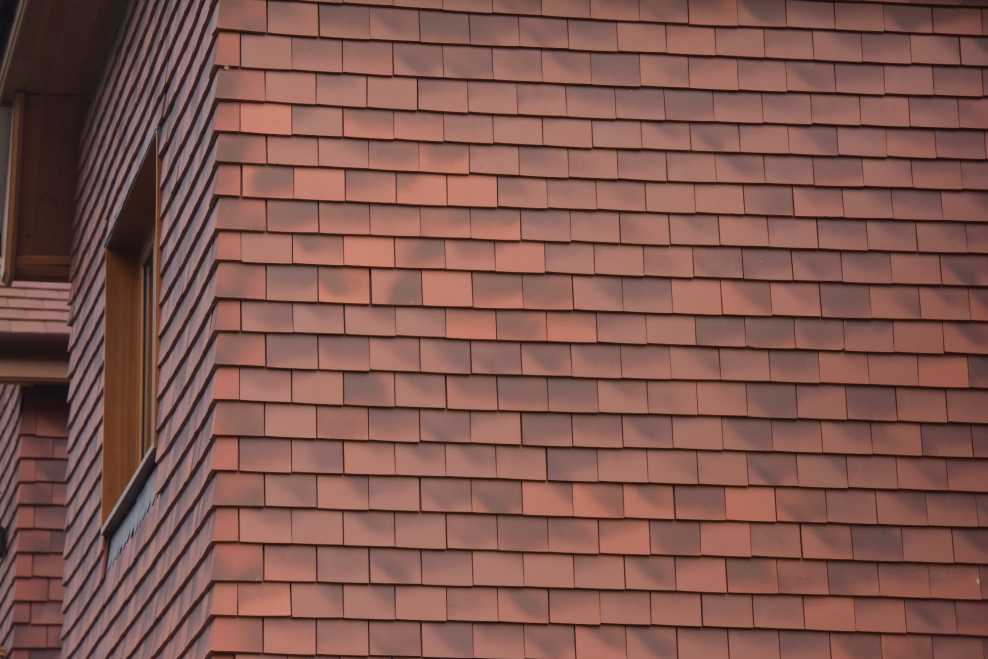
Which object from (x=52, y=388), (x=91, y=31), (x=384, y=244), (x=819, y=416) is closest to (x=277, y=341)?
(x=384, y=244)

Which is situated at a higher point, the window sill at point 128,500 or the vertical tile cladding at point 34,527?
the vertical tile cladding at point 34,527

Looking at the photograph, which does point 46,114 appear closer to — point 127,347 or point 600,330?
point 127,347

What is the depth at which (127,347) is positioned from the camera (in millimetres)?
10148

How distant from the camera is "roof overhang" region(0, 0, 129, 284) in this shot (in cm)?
1023

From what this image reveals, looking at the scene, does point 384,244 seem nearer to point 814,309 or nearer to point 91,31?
point 814,309

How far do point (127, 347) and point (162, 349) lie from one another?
1866mm

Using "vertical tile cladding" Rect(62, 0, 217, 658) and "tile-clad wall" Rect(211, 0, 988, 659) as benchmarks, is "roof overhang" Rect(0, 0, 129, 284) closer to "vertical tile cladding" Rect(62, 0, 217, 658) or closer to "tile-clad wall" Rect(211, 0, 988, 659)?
"vertical tile cladding" Rect(62, 0, 217, 658)

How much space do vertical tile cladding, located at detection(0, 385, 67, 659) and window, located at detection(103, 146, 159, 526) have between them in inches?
146

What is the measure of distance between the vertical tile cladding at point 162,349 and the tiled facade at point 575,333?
45mm

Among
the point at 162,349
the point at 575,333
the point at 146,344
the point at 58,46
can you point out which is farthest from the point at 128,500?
the point at 58,46

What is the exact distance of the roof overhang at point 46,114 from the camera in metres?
10.2

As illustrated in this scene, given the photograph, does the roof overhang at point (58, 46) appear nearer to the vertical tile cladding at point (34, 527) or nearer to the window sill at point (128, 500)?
the window sill at point (128, 500)

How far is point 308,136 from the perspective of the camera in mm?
7594

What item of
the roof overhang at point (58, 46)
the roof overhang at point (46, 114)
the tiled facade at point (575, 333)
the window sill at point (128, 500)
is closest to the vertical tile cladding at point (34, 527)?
the roof overhang at point (46, 114)
